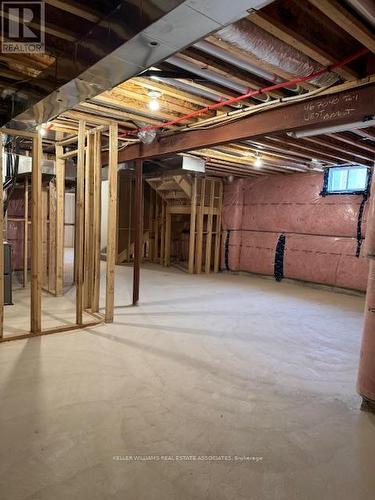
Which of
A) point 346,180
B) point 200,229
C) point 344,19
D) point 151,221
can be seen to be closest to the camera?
point 344,19

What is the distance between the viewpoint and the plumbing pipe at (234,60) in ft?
6.45

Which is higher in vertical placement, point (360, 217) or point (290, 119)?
point (290, 119)

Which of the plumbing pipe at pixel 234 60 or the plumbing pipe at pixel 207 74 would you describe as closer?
the plumbing pipe at pixel 234 60

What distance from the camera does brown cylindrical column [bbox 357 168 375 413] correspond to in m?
2.02

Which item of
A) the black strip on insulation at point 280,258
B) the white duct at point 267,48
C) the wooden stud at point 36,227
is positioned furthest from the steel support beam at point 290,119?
the black strip on insulation at point 280,258

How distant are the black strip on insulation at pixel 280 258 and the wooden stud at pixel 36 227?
4878 mm

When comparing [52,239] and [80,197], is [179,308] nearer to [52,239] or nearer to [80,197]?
[80,197]

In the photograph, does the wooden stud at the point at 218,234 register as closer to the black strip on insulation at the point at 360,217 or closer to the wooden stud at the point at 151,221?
the wooden stud at the point at 151,221

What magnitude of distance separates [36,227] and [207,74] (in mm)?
1947

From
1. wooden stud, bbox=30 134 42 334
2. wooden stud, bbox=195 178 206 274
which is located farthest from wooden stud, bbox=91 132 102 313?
wooden stud, bbox=195 178 206 274

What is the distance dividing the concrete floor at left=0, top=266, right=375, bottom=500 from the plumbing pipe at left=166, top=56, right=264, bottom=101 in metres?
2.15

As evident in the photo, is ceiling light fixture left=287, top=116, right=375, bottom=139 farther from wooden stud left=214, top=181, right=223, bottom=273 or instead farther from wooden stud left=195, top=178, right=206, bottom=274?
wooden stud left=214, top=181, right=223, bottom=273

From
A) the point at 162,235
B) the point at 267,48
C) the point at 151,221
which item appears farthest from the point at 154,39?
the point at 151,221

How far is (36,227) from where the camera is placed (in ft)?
9.94
